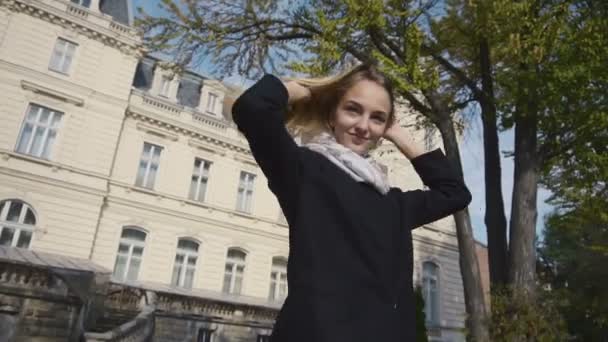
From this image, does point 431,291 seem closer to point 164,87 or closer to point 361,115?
point 164,87

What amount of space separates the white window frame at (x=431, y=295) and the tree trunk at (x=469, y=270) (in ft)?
55.2

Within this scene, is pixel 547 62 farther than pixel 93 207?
No

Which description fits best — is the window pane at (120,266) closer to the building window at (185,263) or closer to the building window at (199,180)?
the building window at (185,263)

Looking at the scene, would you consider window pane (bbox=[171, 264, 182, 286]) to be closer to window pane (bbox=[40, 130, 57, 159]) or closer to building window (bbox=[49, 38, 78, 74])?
window pane (bbox=[40, 130, 57, 159])

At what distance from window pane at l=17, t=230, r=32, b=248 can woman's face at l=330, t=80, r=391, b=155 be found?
1768cm

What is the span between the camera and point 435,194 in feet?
5.97

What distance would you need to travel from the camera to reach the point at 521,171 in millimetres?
7789

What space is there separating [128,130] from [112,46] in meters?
3.86

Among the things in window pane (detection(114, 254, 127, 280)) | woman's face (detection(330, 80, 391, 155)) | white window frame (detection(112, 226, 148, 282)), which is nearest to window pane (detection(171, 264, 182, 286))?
white window frame (detection(112, 226, 148, 282))

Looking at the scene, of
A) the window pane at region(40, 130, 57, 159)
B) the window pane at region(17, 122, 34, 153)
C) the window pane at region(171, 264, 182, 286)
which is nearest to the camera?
the window pane at region(17, 122, 34, 153)

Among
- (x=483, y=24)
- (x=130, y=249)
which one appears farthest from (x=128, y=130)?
(x=483, y=24)

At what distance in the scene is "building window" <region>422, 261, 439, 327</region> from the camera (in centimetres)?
2312

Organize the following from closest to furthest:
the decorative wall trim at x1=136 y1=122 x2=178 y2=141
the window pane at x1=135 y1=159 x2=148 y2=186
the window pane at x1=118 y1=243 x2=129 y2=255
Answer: the window pane at x1=118 y1=243 x2=129 y2=255 < the window pane at x1=135 y1=159 x2=148 y2=186 < the decorative wall trim at x1=136 y1=122 x2=178 y2=141

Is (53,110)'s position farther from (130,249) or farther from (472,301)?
(472,301)
